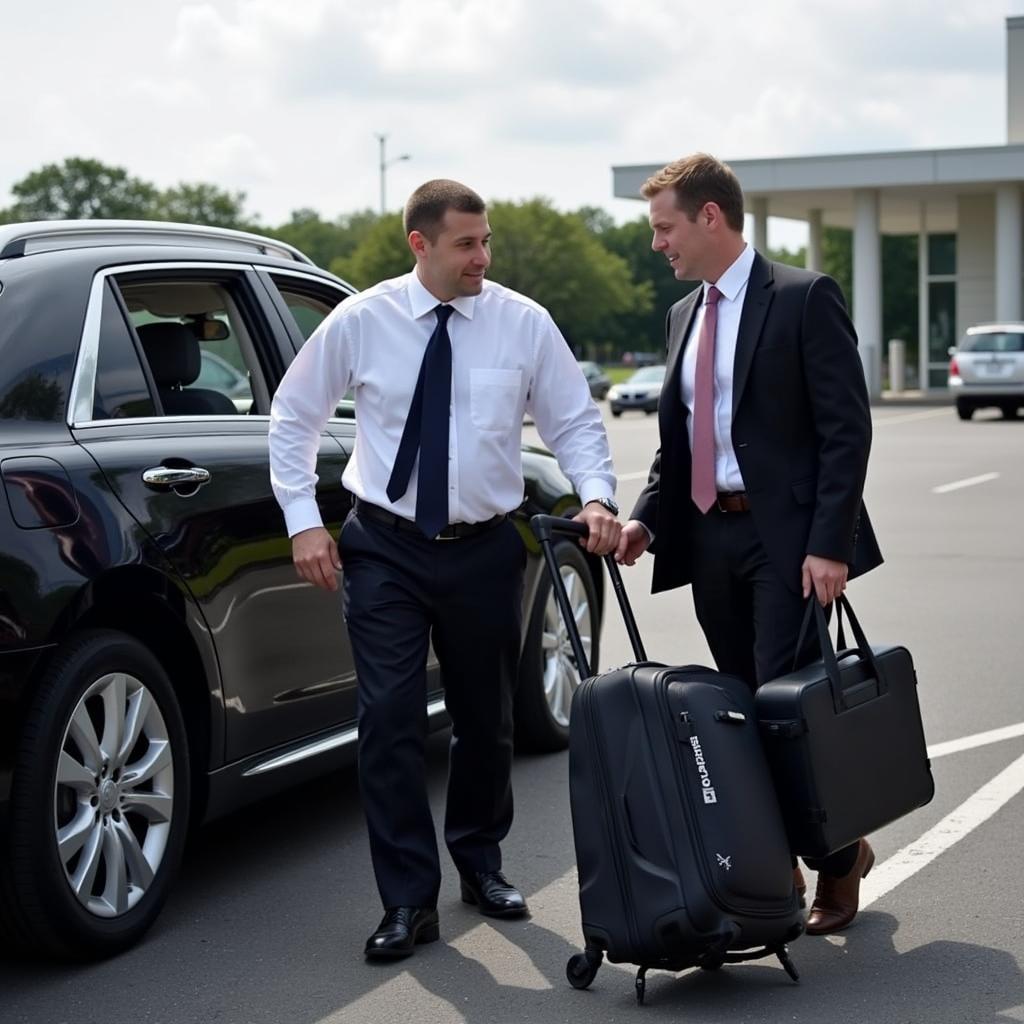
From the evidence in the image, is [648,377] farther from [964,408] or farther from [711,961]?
[711,961]

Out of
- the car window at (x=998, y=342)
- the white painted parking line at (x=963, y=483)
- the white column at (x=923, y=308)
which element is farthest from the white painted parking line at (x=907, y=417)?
the white painted parking line at (x=963, y=483)

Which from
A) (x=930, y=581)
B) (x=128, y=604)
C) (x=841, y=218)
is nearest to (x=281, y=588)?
(x=128, y=604)

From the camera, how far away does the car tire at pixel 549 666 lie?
6.23 meters

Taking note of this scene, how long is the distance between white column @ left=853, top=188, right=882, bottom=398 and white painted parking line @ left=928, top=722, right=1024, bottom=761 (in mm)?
39089

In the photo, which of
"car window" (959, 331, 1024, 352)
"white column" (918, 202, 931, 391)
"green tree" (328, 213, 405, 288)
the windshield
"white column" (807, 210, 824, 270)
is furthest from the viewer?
"green tree" (328, 213, 405, 288)

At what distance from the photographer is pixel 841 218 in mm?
56969

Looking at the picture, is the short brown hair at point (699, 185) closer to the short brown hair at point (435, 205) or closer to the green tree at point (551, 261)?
the short brown hair at point (435, 205)

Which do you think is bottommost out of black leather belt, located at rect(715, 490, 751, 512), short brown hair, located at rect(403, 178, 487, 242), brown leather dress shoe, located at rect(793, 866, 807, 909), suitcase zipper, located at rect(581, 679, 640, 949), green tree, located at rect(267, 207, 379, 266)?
brown leather dress shoe, located at rect(793, 866, 807, 909)

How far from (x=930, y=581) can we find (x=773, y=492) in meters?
7.31

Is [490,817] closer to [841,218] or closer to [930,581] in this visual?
[930,581]

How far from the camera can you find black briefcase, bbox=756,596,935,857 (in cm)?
393

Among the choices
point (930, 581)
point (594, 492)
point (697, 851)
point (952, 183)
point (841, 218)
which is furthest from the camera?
point (841, 218)

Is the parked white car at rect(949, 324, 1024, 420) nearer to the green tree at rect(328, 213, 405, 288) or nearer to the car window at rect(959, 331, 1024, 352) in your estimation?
the car window at rect(959, 331, 1024, 352)

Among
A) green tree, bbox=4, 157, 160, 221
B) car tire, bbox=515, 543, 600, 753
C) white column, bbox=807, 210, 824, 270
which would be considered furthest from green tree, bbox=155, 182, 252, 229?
car tire, bbox=515, 543, 600, 753
